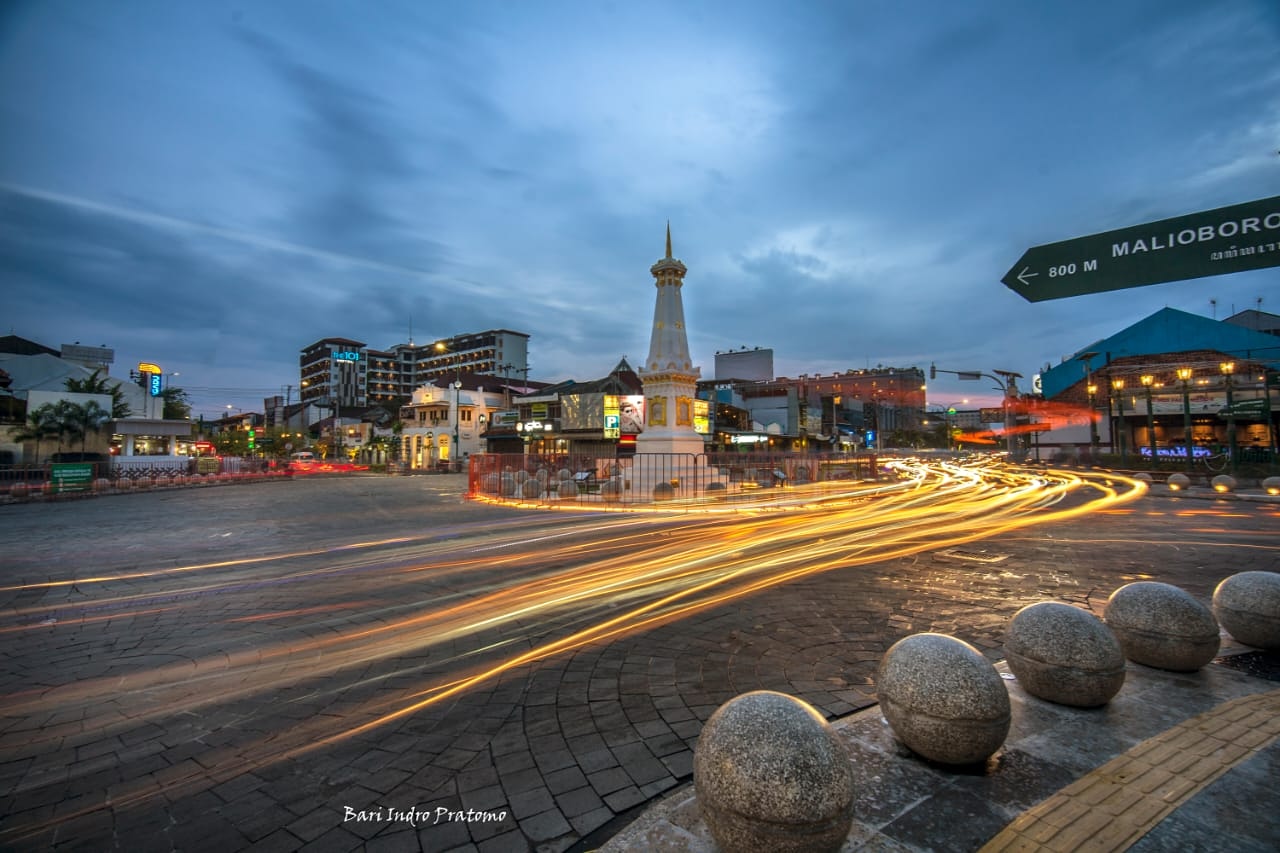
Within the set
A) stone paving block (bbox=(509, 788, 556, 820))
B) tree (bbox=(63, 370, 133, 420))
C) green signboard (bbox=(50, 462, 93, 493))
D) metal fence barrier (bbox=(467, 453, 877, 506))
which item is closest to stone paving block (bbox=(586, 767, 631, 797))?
stone paving block (bbox=(509, 788, 556, 820))

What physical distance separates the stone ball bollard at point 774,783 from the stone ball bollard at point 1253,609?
5.41 metres

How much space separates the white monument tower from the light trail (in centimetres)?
1050

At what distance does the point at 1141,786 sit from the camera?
3.00 m

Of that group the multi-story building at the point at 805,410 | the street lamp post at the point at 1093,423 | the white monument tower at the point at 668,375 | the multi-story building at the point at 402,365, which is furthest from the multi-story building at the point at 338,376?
the street lamp post at the point at 1093,423

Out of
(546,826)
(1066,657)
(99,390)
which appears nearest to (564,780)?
(546,826)

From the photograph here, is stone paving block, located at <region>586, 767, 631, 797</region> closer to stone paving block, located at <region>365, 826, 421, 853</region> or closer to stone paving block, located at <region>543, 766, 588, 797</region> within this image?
stone paving block, located at <region>543, 766, 588, 797</region>

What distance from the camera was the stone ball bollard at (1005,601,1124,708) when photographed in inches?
156

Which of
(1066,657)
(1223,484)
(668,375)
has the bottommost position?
(1223,484)

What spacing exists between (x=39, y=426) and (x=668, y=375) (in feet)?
147

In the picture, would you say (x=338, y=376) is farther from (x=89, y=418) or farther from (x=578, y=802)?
(x=578, y=802)

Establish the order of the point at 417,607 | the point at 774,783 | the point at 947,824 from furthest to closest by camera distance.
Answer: the point at 417,607
the point at 947,824
the point at 774,783

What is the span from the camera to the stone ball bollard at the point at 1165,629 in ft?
14.9

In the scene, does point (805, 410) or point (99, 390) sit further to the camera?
point (805, 410)

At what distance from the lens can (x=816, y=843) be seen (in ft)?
7.73
